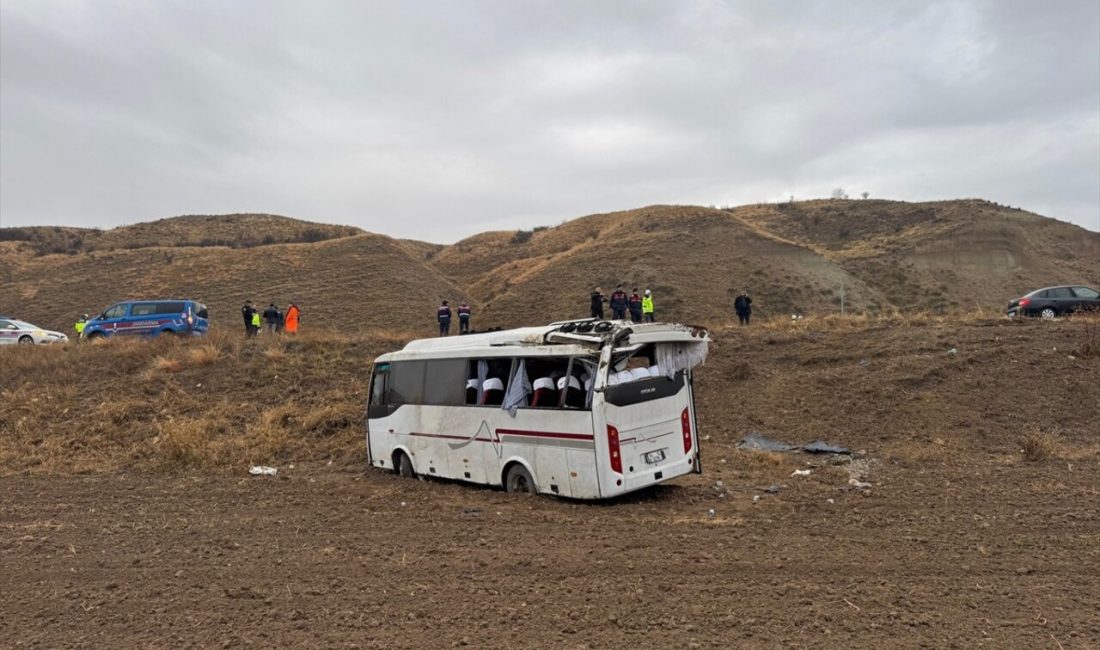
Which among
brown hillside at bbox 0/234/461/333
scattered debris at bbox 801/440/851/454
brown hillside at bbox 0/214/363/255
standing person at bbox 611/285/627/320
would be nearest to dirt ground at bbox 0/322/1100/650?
scattered debris at bbox 801/440/851/454

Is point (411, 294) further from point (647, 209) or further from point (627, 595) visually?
point (627, 595)

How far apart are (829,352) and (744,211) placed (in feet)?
162

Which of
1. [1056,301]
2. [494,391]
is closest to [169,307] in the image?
[494,391]

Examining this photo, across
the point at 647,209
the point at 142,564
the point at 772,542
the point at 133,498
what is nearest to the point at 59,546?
the point at 142,564

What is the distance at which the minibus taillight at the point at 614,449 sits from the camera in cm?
862

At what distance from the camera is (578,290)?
4188 cm

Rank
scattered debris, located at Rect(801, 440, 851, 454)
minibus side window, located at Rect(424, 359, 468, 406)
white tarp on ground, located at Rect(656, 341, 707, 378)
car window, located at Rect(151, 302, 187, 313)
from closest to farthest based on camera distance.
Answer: white tarp on ground, located at Rect(656, 341, 707, 378) → minibus side window, located at Rect(424, 359, 468, 406) → scattered debris, located at Rect(801, 440, 851, 454) → car window, located at Rect(151, 302, 187, 313)

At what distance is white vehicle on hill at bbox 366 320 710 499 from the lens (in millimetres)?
8734

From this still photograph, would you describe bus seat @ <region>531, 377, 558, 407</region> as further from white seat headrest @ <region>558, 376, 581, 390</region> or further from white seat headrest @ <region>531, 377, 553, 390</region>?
white seat headrest @ <region>558, 376, 581, 390</region>

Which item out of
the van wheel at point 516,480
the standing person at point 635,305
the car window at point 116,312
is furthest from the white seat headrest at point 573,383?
the car window at point 116,312

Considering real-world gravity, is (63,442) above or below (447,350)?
below

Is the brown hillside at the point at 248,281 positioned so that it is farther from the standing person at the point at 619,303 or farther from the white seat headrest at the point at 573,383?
the white seat headrest at the point at 573,383

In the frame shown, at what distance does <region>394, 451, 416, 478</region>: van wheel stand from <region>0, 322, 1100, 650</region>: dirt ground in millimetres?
598

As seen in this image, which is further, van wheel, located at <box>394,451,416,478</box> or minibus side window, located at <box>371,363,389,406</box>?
minibus side window, located at <box>371,363,389,406</box>
